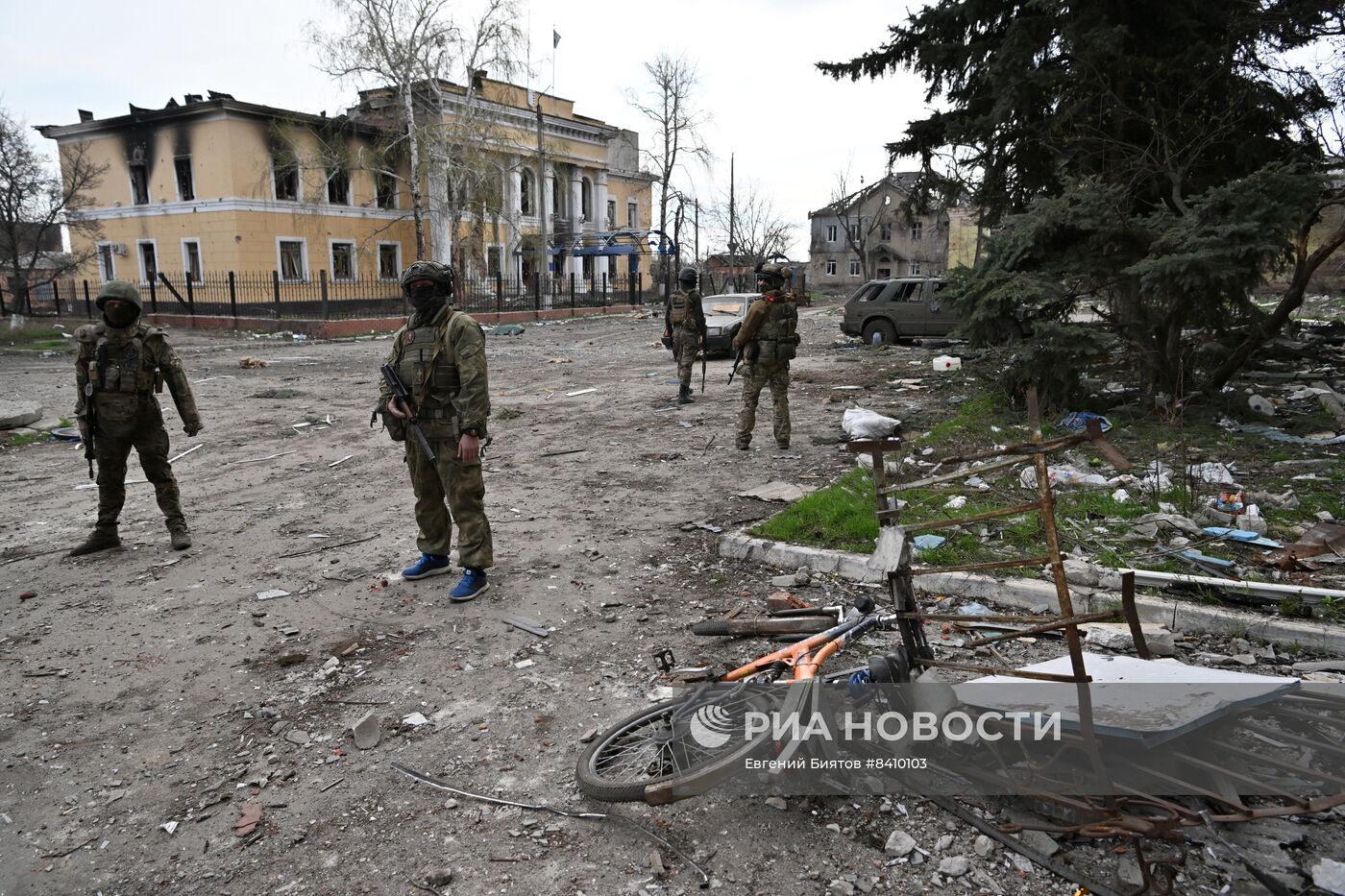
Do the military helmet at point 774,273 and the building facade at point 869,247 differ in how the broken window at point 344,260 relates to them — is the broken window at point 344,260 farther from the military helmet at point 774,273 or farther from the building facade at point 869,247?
the building facade at point 869,247

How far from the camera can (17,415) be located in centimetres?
997

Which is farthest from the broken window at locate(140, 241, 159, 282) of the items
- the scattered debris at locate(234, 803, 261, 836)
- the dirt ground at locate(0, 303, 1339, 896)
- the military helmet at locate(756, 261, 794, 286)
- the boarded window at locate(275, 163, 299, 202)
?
the scattered debris at locate(234, 803, 261, 836)

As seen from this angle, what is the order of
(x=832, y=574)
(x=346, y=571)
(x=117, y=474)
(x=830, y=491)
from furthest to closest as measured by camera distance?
(x=830, y=491) → (x=117, y=474) → (x=346, y=571) → (x=832, y=574)

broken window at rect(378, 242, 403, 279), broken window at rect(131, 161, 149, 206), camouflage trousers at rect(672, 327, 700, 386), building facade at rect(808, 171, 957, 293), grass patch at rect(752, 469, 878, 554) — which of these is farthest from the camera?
building facade at rect(808, 171, 957, 293)

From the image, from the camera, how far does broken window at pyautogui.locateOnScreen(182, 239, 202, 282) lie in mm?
31312

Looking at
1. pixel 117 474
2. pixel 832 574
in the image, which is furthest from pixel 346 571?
pixel 832 574

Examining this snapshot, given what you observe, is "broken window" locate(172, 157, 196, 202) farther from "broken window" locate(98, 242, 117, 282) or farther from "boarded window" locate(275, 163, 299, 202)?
"broken window" locate(98, 242, 117, 282)

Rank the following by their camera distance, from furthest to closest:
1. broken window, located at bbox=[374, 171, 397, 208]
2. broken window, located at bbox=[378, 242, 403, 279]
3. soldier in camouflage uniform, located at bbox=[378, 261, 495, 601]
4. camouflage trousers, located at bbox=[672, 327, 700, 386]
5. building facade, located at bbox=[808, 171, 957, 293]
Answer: building facade, located at bbox=[808, 171, 957, 293]
broken window, located at bbox=[378, 242, 403, 279]
broken window, located at bbox=[374, 171, 397, 208]
camouflage trousers, located at bbox=[672, 327, 700, 386]
soldier in camouflage uniform, located at bbox=[378, 261, 495, 601]

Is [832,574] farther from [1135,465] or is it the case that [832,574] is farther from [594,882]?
[1135,465]

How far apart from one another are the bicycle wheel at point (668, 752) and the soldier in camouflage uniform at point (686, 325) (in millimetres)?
8691

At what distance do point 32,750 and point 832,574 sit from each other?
3.97 meters

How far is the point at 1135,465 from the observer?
21.7 ft

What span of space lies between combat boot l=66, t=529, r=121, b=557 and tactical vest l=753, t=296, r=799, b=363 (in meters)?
5.59

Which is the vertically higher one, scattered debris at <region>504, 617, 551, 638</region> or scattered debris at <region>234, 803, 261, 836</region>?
scattered debris at <region>504, 617, 551, 638</region>
